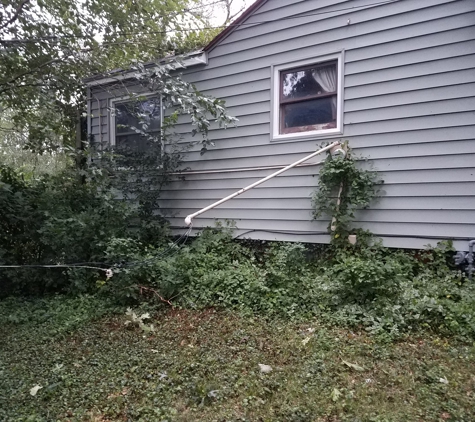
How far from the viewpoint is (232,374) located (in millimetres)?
2988

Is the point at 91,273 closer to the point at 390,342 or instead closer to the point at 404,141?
the point at 390,342

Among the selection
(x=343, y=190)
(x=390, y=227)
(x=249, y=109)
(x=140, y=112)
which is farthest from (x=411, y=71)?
(x=140, y=112)

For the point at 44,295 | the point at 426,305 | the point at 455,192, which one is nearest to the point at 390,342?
the point at 426,305

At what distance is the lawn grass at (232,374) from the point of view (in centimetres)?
256

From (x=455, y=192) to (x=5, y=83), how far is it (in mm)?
6473

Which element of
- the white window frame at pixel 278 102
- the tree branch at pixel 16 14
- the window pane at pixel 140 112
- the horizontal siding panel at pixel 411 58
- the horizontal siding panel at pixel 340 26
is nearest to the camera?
the horizontal siding panel at pixel 411 58

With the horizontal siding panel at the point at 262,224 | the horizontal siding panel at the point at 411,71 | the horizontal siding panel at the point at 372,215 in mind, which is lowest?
the horizontal siding panel at the point at 262,224

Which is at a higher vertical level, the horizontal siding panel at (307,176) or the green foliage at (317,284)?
the horizontal siding panel at (307,176)

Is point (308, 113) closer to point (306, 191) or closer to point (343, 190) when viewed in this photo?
point (306, 191)

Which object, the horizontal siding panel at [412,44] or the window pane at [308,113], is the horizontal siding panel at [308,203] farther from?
the horizontal siding panel at [412,44]

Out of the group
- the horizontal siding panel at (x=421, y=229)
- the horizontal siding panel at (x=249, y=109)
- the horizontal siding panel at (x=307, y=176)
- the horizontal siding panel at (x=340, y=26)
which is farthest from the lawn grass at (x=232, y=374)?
the horizontal siding panel at (x=340, y=26)

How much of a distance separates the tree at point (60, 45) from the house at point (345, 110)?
4.03 feet

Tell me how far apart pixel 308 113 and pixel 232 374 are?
12.5ft

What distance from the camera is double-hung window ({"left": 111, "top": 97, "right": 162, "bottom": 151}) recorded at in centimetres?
679
